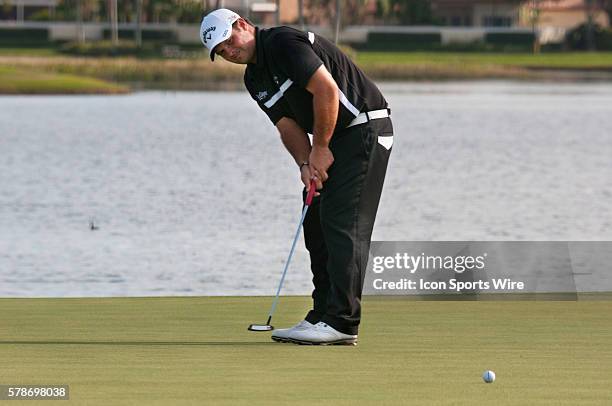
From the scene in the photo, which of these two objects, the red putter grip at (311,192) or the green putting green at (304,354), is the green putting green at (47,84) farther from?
the red putter grip at (311,192)

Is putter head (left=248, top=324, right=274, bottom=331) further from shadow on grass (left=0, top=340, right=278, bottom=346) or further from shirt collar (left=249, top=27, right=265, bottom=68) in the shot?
shirt collar (left=249, top=27, right=265, bottom=68)

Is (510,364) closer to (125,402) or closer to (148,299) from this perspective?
(125,402)

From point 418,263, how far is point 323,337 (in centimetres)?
220

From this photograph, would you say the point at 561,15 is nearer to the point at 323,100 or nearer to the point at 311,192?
the point at 311,192

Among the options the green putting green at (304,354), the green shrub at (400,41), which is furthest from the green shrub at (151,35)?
the green putting green at (304,354)

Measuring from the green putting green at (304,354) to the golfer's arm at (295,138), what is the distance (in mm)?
1052

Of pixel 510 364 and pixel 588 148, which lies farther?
pixel 588 148

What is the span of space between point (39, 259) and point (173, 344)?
9874 mm

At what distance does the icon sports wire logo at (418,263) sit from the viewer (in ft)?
35.3

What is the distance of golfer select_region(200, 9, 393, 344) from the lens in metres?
8.38

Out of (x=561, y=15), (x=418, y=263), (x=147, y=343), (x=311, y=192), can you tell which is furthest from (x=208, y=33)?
(x=561, y=15)

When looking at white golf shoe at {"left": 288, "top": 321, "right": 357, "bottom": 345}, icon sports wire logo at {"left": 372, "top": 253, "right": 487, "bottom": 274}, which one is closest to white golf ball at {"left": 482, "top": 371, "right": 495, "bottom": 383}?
white golf shoe at {"left": 288, "top": 321, "right": 357, "bottom": 345}

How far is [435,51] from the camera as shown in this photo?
124812mm

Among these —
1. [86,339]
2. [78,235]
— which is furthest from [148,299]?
[78,235]
